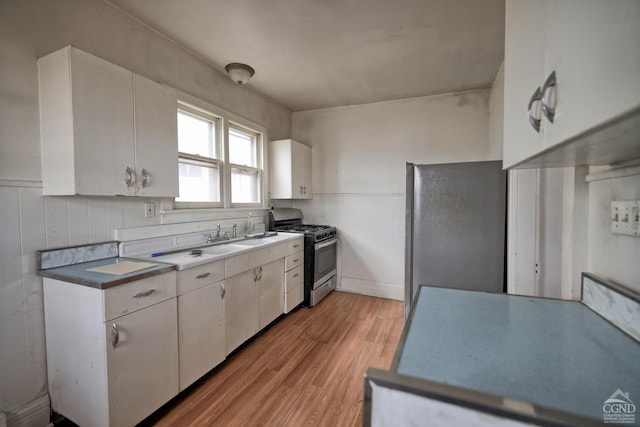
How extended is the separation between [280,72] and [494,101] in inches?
91.6

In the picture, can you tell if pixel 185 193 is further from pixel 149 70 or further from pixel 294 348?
pixel 294 348

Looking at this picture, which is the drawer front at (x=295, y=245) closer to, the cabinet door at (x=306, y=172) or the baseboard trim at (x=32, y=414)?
the cabinet door at (x=306, y=172)

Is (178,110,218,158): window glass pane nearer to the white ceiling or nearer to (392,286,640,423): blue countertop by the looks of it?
the white ceiling

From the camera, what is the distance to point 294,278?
3098 millimetres

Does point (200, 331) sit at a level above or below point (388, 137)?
below

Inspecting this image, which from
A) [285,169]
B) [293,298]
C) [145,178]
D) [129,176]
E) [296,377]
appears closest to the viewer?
[129,176]

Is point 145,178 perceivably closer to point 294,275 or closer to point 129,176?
Result: point 129,176

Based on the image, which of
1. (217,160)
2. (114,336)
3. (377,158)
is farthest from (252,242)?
(377,158)

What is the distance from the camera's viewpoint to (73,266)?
1.62 metres

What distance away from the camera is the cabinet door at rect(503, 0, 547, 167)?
65 centimetres

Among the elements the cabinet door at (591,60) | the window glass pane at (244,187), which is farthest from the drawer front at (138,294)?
the cabinet door at (591,60)

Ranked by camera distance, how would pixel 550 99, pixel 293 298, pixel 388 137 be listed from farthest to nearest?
pixel 388 137 < pixel 293 298 < pixel 550 99

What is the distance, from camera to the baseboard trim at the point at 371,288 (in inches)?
144

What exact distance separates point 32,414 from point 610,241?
9.50ft
